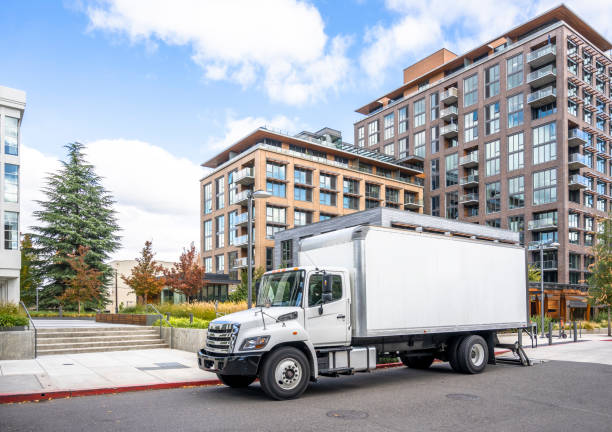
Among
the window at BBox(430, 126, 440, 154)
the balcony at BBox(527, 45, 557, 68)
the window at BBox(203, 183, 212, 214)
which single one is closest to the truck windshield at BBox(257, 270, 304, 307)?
the balcony at BBox(527, 45, 557, 68)

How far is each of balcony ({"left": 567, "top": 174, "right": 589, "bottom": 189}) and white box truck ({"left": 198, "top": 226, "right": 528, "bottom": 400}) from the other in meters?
58.6

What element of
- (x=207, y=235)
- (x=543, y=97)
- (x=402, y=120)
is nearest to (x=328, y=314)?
(x=543, y=97)

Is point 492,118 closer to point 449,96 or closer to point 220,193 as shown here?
point 449,96

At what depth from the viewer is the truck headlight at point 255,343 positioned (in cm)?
1014

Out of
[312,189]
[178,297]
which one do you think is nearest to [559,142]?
[312,189]

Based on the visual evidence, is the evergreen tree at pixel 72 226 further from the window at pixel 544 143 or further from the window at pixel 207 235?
the window at pixel 544 143

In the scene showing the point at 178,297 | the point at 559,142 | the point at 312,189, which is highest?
the point at 559,142

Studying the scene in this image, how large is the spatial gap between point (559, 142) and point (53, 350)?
2585 inches

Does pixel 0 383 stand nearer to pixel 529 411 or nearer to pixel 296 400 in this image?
pixel 296 400

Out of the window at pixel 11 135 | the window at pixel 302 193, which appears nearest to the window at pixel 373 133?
the window at pixel 302 193

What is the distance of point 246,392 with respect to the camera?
11273 millimetres

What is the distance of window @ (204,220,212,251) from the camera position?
8375 cm

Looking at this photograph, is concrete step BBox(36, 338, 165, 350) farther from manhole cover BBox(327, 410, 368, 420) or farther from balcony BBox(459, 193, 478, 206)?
balcony BBox(459, 193, 478, 206)

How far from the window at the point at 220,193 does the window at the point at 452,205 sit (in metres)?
35.2
